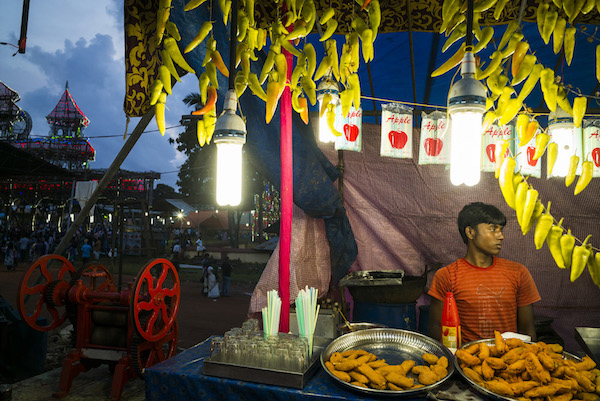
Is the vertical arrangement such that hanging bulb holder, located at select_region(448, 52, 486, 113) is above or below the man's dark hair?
above

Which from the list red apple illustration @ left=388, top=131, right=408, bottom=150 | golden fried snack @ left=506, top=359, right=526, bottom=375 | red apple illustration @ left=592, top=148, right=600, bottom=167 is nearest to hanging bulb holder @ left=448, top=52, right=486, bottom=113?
golden fried snack @ left=506, top=359, right=526, bottom=375

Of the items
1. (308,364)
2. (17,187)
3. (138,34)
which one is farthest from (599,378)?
(17,187)

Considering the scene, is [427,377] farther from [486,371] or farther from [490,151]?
[490,151]

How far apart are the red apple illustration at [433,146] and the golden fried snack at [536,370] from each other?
339 centimetres

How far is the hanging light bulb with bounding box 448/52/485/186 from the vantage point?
143cm

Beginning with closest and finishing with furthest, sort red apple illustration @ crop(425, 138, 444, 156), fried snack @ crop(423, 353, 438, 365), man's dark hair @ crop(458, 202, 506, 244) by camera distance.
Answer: fried snack @ crop(423, 353, 438, 365)
man's dark hair @ crop(458, 202, 506, 244)
red apple illustration @ crop(425, 138, 444, 156)

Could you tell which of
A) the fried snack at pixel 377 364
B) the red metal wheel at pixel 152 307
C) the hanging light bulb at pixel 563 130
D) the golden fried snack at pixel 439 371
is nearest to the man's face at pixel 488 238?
the hanging light bulb at pixel 563 130

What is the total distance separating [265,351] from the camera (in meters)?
1.85

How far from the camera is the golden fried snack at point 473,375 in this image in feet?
5.49

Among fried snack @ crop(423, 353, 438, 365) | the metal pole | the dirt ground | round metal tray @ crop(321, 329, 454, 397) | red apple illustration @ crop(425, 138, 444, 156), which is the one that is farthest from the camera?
the dirt ground

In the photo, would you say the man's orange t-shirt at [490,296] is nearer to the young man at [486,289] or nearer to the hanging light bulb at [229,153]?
the young man at [486,289]

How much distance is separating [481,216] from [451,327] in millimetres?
1310

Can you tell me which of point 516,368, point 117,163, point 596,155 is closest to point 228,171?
point 516,368

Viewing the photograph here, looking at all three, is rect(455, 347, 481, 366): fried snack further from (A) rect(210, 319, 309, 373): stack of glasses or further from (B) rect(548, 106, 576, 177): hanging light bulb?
(B) rect(548, 106, 576, 177): hanging light bulb
